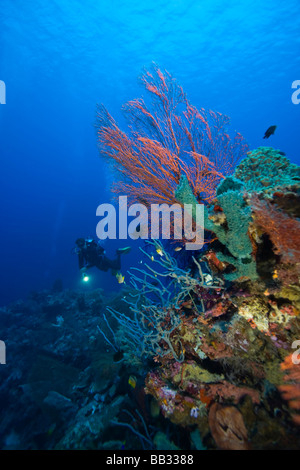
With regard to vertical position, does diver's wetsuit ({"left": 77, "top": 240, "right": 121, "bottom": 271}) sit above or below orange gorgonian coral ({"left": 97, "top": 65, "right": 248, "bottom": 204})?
below

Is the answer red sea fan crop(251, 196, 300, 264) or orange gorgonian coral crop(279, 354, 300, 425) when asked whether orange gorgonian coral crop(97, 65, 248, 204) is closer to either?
red sea fan crop(251, 196, 300, 264)

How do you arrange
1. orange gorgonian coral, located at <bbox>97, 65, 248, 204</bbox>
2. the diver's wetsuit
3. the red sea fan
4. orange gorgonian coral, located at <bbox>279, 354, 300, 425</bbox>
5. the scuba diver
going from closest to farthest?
orange gorgonian coral, located at <bbox>279, 354, 300, 425</bbox> < the red sea fan < orange gorgonian coral, located at <bbox>97, 65, 248, 204</bbox> < the scuba diver < the diver's wetsuit

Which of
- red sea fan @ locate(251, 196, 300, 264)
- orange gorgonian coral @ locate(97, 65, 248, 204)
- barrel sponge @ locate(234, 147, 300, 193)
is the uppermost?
orange gorgonian coral @ locate(97, 65, 248, 204)

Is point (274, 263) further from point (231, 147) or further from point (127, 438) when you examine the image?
point (231, 147)

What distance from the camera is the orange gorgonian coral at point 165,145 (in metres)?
4.36

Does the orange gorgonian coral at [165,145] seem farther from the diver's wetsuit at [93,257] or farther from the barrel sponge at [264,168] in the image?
the diver's wetsuit at [93,257]

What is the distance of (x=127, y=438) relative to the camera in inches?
107

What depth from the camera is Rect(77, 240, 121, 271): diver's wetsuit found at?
9188mm

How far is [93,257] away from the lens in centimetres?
982

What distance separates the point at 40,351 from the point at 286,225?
343 inches

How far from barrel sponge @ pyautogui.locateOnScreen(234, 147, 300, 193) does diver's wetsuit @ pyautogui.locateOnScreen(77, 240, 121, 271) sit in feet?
23.4

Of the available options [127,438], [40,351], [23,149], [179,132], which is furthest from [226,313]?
[23,149]

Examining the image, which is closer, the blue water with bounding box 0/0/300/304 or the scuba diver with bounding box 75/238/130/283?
the scuba diver with bounding box 75/238/130/283

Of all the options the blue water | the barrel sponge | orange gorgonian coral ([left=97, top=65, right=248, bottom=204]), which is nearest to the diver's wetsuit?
the blue water
